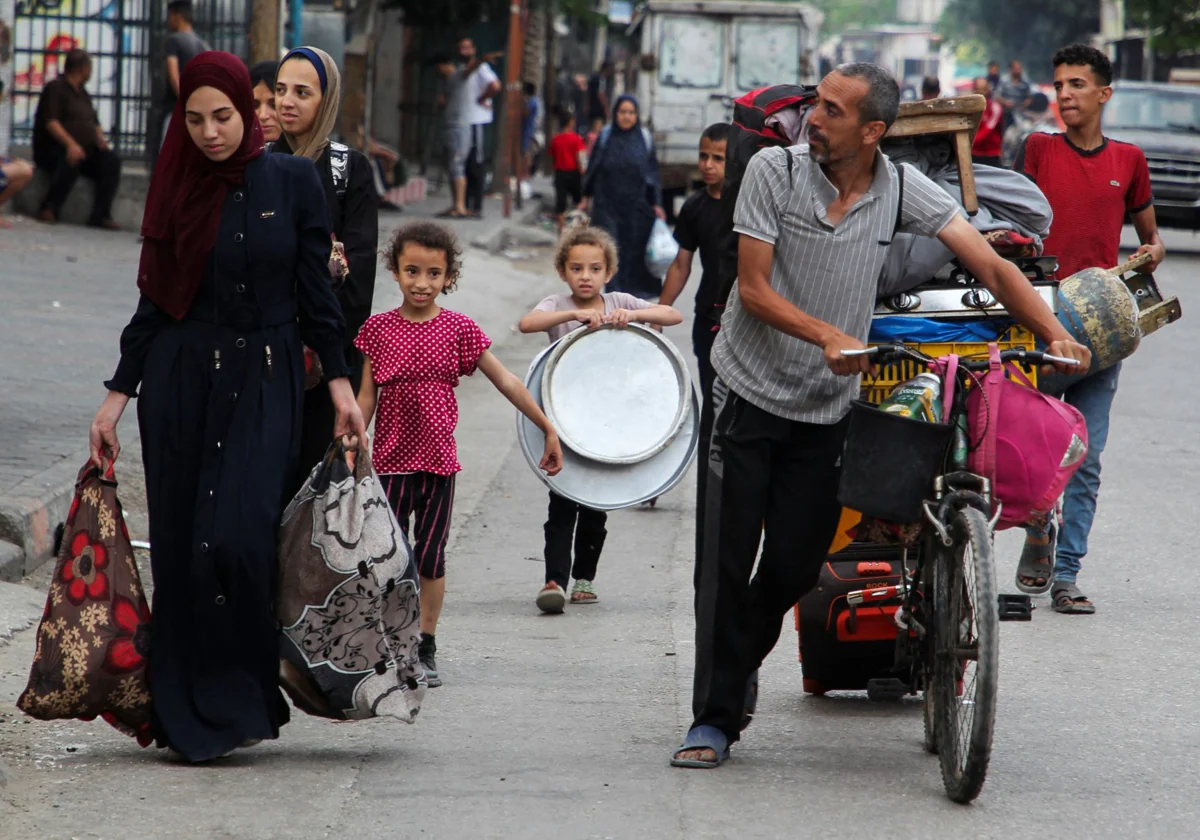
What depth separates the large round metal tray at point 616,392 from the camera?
6.77m

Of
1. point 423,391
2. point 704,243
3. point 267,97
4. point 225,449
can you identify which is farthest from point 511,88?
point 225,449

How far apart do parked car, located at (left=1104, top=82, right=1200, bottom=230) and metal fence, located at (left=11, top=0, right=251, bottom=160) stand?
11.4 meters

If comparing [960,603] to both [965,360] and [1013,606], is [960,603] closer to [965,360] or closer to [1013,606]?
[1013,606]

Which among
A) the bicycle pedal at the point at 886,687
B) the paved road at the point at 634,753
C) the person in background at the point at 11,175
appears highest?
the person in background at the point at 11,175

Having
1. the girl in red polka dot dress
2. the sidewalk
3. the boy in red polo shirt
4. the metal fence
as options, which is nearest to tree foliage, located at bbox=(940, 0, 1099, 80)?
the metal fence

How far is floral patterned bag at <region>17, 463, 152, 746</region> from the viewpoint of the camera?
4.73 m

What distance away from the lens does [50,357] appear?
10312 mm

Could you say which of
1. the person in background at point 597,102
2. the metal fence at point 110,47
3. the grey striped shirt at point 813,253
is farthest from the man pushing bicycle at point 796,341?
the person in background at point 597,102

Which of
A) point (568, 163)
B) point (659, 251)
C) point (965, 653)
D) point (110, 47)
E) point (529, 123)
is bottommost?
point (965, 653)

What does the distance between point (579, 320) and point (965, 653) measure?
2798 mm

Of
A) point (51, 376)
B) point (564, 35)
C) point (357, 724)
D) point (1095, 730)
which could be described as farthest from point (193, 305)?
point (564, 35)

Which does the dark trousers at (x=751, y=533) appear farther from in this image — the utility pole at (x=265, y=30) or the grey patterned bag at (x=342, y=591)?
the utility pole at (x=265, y=30)

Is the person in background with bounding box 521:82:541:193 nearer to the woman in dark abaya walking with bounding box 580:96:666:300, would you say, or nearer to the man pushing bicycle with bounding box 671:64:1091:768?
the woman in dark abaya walking with bounding box 580:96:666:300

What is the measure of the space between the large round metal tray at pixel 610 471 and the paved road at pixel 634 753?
46cm
